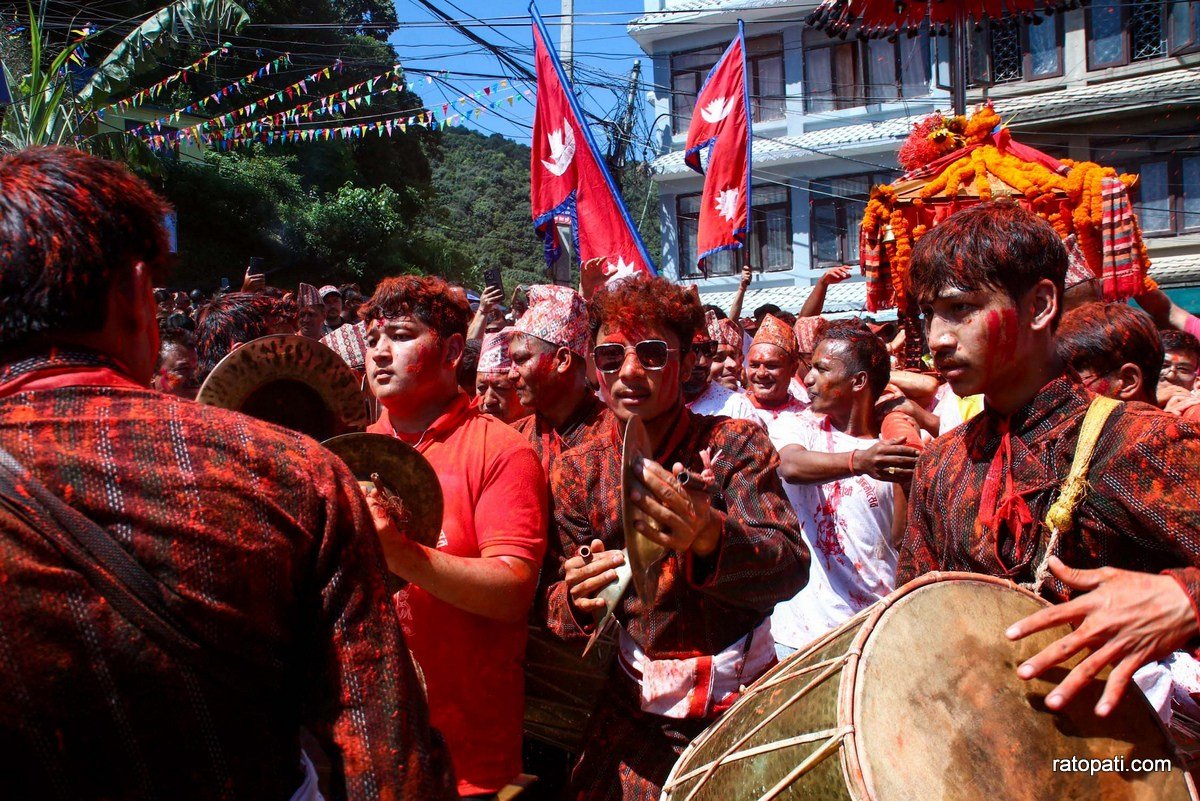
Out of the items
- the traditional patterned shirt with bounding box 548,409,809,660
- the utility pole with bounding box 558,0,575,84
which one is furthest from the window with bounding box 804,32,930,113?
the traditional patterned shirt with bounding box 548,409,809,660

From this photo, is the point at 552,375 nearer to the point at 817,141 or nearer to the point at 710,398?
Answer: the point at 710,398

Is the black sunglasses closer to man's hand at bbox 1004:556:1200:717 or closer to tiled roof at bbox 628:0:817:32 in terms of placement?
man's hand at bbox 1004:556:1200:717

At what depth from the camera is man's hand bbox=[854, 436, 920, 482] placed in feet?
9.76

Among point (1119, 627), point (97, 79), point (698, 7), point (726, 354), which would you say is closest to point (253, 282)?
point (726, 354)

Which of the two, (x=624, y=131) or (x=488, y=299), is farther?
(x=624, y=131)

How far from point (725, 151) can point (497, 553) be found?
8.53m

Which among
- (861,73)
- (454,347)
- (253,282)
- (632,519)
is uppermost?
(861,73)

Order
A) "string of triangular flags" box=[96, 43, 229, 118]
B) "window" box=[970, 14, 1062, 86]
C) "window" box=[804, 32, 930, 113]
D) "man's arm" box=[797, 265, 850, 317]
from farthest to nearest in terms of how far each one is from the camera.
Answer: "window" box=[804, 32, 930, 113]
"window" box=[970, 14, 1062, 86]
"string of triangular flags" box=[96, 43, 229, 118]
"man's arm" box=[797, 265, 850, 317]

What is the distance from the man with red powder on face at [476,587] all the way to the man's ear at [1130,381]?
6.11ft

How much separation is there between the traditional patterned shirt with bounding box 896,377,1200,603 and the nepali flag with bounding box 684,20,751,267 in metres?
7.49

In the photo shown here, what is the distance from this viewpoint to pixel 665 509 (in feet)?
7.69

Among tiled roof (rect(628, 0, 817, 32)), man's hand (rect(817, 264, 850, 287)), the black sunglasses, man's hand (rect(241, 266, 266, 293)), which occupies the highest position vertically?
tiled roof (rect(628, 0, 817, 32))

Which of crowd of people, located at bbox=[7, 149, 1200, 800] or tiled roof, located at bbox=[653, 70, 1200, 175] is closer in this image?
crowd of people, located at bbox=[7, 149, 1200, 800]

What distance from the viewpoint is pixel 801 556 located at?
2768 mm
